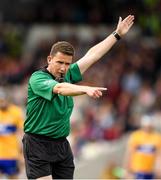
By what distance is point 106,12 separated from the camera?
2555 cm

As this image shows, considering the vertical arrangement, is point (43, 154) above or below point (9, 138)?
below

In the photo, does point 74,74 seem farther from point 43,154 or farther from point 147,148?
point 147,148

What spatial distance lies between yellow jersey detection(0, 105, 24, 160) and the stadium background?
136 inches

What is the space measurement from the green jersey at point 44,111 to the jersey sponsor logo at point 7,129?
16.6ft

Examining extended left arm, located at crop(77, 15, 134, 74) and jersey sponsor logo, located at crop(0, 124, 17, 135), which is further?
jersey sponsor logo, located at crop(0, 124, 17, 135)

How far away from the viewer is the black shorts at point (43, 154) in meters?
10.6

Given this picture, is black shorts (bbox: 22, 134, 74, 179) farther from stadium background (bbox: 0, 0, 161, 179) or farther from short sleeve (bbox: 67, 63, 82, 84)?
stadium background (bbox: 0, 0, 161, 179)

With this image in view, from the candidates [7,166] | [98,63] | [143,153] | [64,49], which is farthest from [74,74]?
[98,63]

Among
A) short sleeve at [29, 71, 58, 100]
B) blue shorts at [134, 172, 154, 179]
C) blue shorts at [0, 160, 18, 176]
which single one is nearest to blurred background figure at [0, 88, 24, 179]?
blue shorts at [0, 160, 18, 176]

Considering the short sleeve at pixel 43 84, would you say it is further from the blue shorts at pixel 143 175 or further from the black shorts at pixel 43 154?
the blue shorts at pixel 143 175

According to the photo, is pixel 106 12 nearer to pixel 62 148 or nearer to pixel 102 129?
pixel 102 129

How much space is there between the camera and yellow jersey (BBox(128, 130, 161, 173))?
17969 mm

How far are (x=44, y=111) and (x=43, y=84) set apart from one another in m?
0.35

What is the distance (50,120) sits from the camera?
10.5 m
